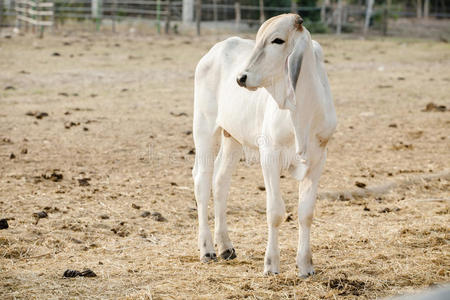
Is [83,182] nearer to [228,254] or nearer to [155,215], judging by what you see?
[155,215]

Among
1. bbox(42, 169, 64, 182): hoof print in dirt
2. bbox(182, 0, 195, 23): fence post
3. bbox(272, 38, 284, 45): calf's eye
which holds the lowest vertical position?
bbox(42, 169, 64, 182): hoof print in dirt

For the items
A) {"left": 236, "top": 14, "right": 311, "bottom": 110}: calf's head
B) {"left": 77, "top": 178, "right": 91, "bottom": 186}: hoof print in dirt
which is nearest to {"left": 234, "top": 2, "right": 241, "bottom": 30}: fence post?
{"left": 77, "top": 178, "right": 91, "bottom": 186}: hoof print in dirt

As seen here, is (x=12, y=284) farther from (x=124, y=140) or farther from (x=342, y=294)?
(x=124, y=140)

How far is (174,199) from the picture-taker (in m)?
6.87

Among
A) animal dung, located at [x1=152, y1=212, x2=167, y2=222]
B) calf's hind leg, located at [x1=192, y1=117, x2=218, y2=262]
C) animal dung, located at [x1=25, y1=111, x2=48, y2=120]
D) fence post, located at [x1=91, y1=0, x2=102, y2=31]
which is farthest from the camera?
fence post, located at [x1=91, y1=0, x2=102, y2=31]

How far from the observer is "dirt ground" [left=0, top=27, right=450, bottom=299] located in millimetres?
4629

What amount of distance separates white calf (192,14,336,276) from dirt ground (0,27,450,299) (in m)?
0.38

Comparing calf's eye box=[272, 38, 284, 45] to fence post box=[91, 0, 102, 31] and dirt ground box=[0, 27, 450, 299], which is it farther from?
fence post box=[91, 0, 102, 31]

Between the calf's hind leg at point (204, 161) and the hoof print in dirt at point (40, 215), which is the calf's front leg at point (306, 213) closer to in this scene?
the calf's hind leg at point (204, 161)

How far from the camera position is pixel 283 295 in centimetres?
434

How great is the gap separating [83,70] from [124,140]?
666 cm

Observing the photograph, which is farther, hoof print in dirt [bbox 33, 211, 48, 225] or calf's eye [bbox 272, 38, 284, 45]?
hoof print in dirt [bbox 33, 211, 48, 225]

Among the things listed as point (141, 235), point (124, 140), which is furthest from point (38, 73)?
point (141, 235)

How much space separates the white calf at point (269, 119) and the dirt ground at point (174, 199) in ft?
1.24
